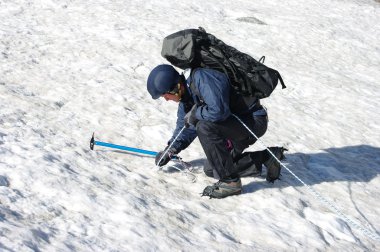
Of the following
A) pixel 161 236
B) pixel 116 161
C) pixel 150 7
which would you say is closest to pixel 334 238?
pixel 161 236

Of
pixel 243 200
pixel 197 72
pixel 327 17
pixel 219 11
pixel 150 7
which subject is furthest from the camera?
pixel 327 17

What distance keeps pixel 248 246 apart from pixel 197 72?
188cm

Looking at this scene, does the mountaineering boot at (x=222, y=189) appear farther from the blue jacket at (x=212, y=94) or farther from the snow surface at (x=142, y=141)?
the blue jacket at (x=212, y=94)

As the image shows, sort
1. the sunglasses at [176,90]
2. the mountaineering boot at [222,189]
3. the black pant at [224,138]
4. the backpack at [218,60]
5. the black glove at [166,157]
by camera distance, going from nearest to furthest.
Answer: the backpack at [218,60], the sunglasses at [176,90], the black pant at [224,138], the mountaineering boot at [222,189], the black glove at [166,157]

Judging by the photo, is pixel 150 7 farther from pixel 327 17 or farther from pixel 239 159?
pixel 239 159

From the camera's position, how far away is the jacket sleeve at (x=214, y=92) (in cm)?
488

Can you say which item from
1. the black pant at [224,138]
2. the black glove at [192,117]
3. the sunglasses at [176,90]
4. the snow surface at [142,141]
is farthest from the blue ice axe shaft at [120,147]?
the sunglasses at [176,90]

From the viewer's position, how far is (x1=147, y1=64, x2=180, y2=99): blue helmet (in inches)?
198

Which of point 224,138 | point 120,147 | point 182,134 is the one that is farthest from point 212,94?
point 120,147

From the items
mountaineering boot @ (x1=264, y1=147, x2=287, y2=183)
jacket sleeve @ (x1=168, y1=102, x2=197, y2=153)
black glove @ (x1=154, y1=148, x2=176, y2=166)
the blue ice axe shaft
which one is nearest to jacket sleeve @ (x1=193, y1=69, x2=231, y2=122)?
jacket sleeve @ (x1=168, y1=102, x2=197, y2=153)

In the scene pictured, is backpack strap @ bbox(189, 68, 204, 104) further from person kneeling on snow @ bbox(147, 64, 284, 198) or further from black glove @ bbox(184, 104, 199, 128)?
black glove @ bbox(184, 104, 199, 128)

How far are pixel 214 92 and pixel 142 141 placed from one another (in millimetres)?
2349

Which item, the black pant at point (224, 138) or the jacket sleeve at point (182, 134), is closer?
the black pant at point (224, 138)

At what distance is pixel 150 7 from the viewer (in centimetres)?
1544
